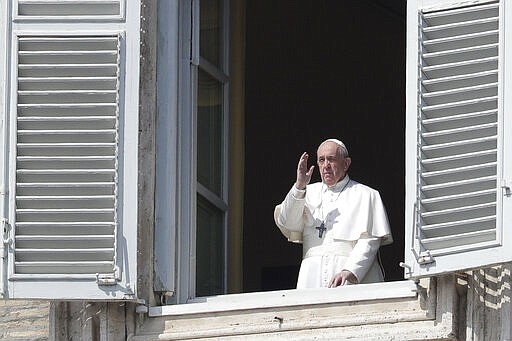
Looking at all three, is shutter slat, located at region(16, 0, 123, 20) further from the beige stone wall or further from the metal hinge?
the beige stone wall

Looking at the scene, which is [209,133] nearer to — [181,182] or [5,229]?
[181,182]

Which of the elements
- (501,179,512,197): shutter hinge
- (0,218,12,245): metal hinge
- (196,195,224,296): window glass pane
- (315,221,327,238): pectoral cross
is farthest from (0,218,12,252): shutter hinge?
(501,179,512,197): shutter hinge

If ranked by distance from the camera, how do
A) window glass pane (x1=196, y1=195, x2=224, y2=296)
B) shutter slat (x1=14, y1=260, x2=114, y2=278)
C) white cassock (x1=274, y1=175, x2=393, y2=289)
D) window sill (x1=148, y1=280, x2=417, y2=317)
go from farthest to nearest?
window glass pane (x1=196, y1=195, x2=224, y2=296)
white cassock (x1=274, y1=175, x2=393, y2=289)
shutter slat (x1=14, y1=260, x2=114, y2=278)
window sill (x1=148, y1=280, x2=417, y2=317)

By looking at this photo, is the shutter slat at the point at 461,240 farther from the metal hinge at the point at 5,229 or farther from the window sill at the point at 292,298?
the metal hinge at the point at 5,229

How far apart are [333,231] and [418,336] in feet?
3.47

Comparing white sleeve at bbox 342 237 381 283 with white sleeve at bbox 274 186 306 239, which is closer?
white sleeve at bbox 342 237 381 283

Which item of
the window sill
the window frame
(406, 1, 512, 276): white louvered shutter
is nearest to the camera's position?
(406, 1, 512, 276): white louvered shutter

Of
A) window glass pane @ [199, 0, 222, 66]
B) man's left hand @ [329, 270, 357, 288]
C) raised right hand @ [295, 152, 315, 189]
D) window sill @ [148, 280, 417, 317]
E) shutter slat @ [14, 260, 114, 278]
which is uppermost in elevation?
window glass pane @ [199, 0, 222, 66]

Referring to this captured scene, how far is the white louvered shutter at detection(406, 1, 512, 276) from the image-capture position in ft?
31.0

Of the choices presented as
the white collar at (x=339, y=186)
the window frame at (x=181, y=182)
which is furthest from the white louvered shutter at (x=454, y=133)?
the white collar at (x=339, y=186)

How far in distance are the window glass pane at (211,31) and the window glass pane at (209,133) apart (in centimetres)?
10

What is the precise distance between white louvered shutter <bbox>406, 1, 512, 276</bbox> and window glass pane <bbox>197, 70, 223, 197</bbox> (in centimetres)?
126

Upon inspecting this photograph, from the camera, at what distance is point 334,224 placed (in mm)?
10531

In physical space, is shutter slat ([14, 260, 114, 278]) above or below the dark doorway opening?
below
